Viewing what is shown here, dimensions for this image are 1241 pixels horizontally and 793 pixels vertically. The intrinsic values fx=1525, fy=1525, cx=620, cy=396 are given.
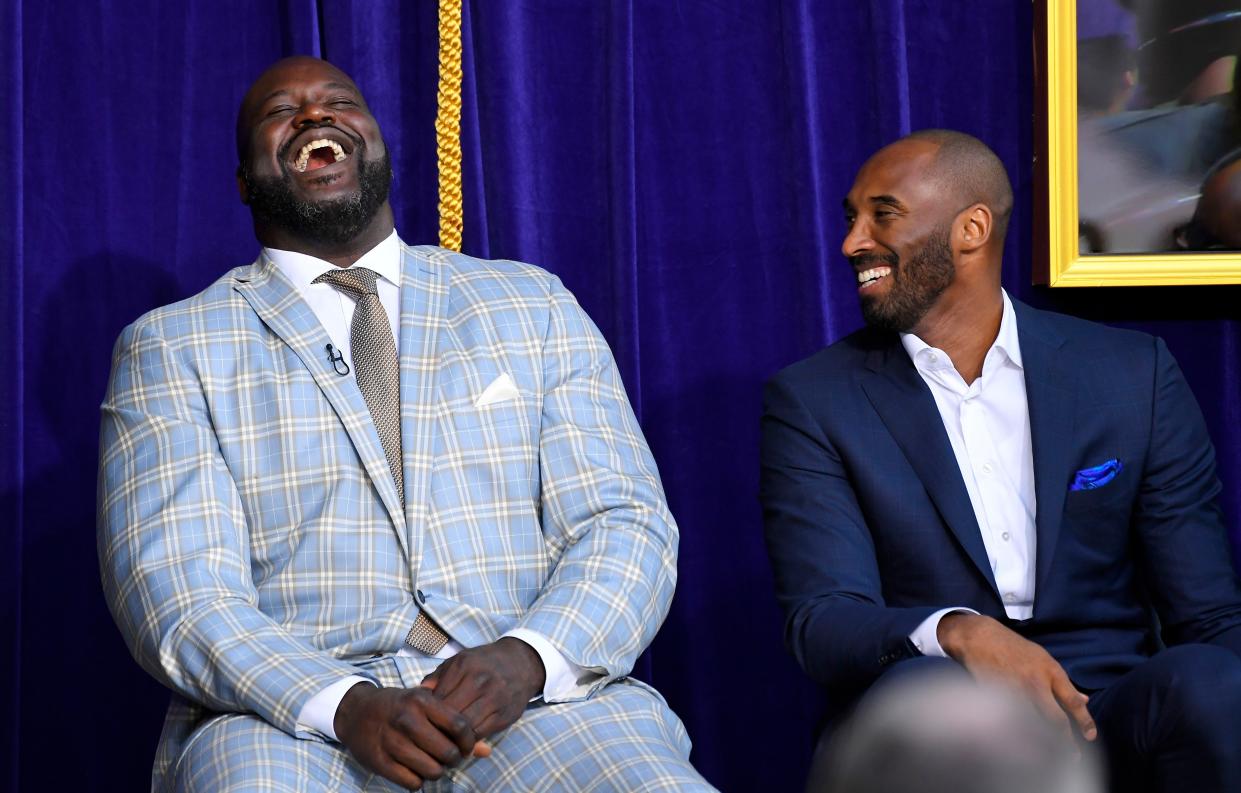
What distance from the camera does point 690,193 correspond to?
3.01 m

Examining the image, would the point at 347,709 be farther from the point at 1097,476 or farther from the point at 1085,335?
the point at 1085,335

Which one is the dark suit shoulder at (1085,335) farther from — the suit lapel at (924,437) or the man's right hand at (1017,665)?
the man's right hand at (1017,665)

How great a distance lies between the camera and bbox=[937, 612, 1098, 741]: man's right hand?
6.11ft

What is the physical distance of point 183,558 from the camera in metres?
2.03

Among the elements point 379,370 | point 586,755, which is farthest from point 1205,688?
point 379,370

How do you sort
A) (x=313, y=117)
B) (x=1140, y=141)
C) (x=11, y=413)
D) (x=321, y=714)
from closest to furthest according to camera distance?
(x=321, y=714) → (x=313, y=117) → (x=11, y=413) → (x=1140, y=141)

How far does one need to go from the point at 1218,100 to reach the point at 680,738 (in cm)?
165

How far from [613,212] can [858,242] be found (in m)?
0.61

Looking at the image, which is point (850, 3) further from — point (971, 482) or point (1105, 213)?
Answer: point (971, 482)

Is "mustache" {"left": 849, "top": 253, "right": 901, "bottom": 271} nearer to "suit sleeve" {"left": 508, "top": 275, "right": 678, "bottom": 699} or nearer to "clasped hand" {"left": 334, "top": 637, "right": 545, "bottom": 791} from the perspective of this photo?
"suit sleeve" {"left": 508, "top": 275, "right": 678, "bottom": 699}

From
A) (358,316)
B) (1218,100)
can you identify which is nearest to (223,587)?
(358,316)

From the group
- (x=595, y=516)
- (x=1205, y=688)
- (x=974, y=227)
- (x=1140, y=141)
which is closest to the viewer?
(x=1205, y=688)

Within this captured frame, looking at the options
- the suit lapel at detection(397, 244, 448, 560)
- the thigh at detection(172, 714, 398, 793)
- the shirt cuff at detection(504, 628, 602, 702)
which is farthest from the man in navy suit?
the thigh at detection(172, 714, 398, 793)

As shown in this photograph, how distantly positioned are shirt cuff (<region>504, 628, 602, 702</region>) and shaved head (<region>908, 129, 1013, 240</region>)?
1048mm
